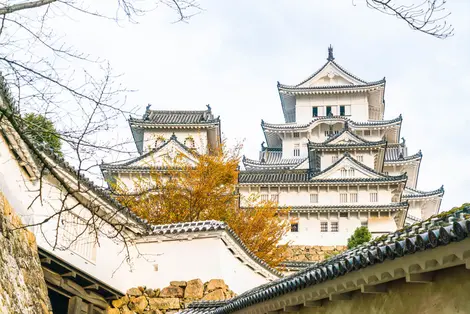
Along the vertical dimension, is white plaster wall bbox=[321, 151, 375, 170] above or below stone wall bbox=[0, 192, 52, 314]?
above

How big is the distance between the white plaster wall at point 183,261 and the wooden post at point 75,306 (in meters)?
2.34

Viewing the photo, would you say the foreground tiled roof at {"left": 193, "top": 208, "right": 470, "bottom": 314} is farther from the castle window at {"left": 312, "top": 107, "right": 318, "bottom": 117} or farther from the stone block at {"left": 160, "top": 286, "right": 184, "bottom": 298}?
the castle window at {"left": 312, "top": 107, "right": 318, "bottom": 117}

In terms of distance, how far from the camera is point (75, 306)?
12984mm

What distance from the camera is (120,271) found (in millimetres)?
14922

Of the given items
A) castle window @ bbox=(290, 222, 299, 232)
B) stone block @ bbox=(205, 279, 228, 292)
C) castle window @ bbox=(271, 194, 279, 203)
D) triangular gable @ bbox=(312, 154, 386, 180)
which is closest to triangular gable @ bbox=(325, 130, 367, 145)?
triangular gable @ bbox=(312, 154, 386, 180)

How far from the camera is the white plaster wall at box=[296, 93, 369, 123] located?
46375mm

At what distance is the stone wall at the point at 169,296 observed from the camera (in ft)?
48.5

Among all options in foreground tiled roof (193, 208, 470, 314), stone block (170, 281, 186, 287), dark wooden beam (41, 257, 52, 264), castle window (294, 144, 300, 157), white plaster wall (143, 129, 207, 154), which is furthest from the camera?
castle window (294, 144, 300, 157)

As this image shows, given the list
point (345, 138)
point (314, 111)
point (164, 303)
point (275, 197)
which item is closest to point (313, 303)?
point (164, 303)

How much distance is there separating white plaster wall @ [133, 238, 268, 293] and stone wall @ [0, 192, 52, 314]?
4.82 m

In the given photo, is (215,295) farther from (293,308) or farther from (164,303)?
(293,308)

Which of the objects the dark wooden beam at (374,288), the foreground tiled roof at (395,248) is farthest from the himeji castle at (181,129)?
the dark wooden beam at (374,288)

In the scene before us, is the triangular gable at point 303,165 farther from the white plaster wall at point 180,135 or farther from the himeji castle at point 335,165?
the white plaster wall at point 180,135

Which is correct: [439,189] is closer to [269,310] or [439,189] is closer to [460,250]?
[269,310]
